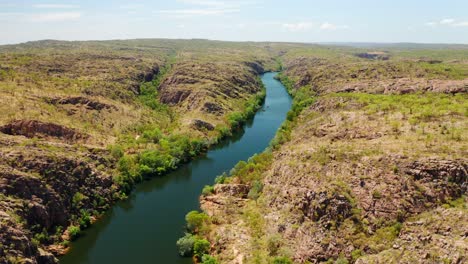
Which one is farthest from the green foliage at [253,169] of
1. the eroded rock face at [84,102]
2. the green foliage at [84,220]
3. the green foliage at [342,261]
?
the eroded rock face at [84,102]

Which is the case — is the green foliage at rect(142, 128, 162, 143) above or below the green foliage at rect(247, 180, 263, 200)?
above

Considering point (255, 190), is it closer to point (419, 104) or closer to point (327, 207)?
point (327, 207)

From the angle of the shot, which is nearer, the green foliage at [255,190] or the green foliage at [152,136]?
the green foliage at [255,190]

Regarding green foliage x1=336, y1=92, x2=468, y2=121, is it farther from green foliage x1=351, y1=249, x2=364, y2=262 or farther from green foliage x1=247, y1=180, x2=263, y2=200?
green foliage x1=351, y1=249, x2=364, y2=262

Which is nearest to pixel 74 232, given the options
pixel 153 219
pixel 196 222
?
pixel 153 219

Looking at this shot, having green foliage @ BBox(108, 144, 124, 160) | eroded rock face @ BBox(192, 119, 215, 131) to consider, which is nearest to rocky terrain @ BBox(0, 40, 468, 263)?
green foliage @ BBox(108, 144, 124, 160)

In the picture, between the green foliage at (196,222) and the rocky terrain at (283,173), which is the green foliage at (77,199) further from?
the green foliage at (196,222)
